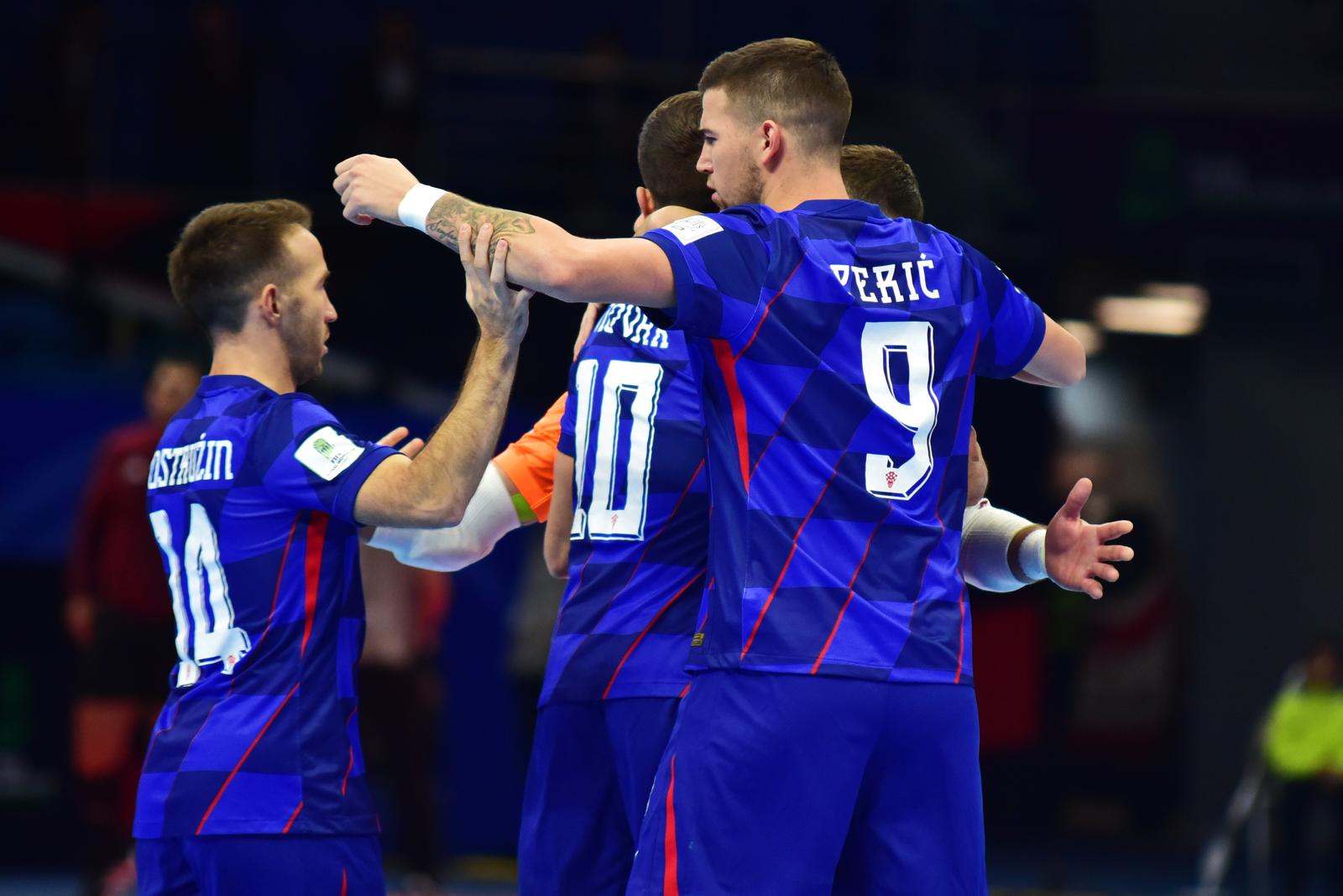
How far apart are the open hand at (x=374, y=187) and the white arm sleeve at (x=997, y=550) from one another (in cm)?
156

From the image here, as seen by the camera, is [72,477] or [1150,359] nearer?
[72,477]

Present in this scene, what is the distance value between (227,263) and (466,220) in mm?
815

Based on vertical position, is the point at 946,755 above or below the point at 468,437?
below

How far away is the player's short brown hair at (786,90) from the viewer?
3906 millimetres

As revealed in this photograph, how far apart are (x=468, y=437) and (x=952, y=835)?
136 cm

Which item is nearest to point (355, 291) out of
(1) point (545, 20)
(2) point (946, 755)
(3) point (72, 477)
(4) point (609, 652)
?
(3) point (72, 477)

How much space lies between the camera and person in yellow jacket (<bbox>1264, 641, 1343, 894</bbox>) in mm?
12812

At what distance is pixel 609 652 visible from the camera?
4.41m

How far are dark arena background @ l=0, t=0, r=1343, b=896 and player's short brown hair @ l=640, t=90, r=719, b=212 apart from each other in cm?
539

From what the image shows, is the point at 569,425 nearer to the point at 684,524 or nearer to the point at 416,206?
the point at 684,524

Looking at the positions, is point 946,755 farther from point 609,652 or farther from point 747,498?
point 609,652

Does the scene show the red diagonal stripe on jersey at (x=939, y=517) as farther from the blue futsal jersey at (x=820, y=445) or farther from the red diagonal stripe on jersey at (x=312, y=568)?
the red diagonal stripe on jersey at (x=312, y=568)

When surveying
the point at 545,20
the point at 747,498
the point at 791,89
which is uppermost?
the point at 545,20

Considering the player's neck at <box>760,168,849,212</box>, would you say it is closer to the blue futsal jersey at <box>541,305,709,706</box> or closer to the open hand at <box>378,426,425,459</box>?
the blue futsal jersey at <box>541,305,709,706</box>
